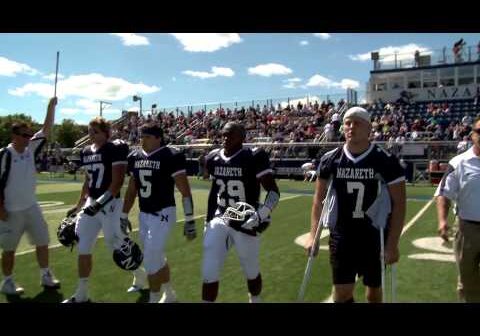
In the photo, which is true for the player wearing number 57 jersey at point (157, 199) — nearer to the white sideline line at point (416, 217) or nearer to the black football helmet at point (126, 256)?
the black football helmet at point (126, 256)

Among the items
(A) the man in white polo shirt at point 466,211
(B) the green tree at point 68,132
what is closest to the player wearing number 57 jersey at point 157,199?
(A) the man in white polo shirt at point 466,211

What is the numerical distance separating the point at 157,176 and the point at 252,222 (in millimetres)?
1268

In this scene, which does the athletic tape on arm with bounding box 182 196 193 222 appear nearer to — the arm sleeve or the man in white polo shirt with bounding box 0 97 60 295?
the man in white polo shirt with bounding box 0 97 60 295

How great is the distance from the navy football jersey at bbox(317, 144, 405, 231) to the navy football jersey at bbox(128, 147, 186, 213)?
6.14ft

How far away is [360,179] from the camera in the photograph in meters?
→ 4.20

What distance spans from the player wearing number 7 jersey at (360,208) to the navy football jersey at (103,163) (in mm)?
2742


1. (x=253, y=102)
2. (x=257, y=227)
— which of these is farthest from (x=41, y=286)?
(x=253, y=102)

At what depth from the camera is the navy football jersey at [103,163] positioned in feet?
19.3

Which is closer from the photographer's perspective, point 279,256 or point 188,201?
point 188,201

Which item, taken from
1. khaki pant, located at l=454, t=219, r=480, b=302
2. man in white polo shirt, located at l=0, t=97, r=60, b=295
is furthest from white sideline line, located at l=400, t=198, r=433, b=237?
man in white polo shirt, located at l=0, t=97, r=60, b=295

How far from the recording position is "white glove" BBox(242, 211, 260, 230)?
15.4 ft
